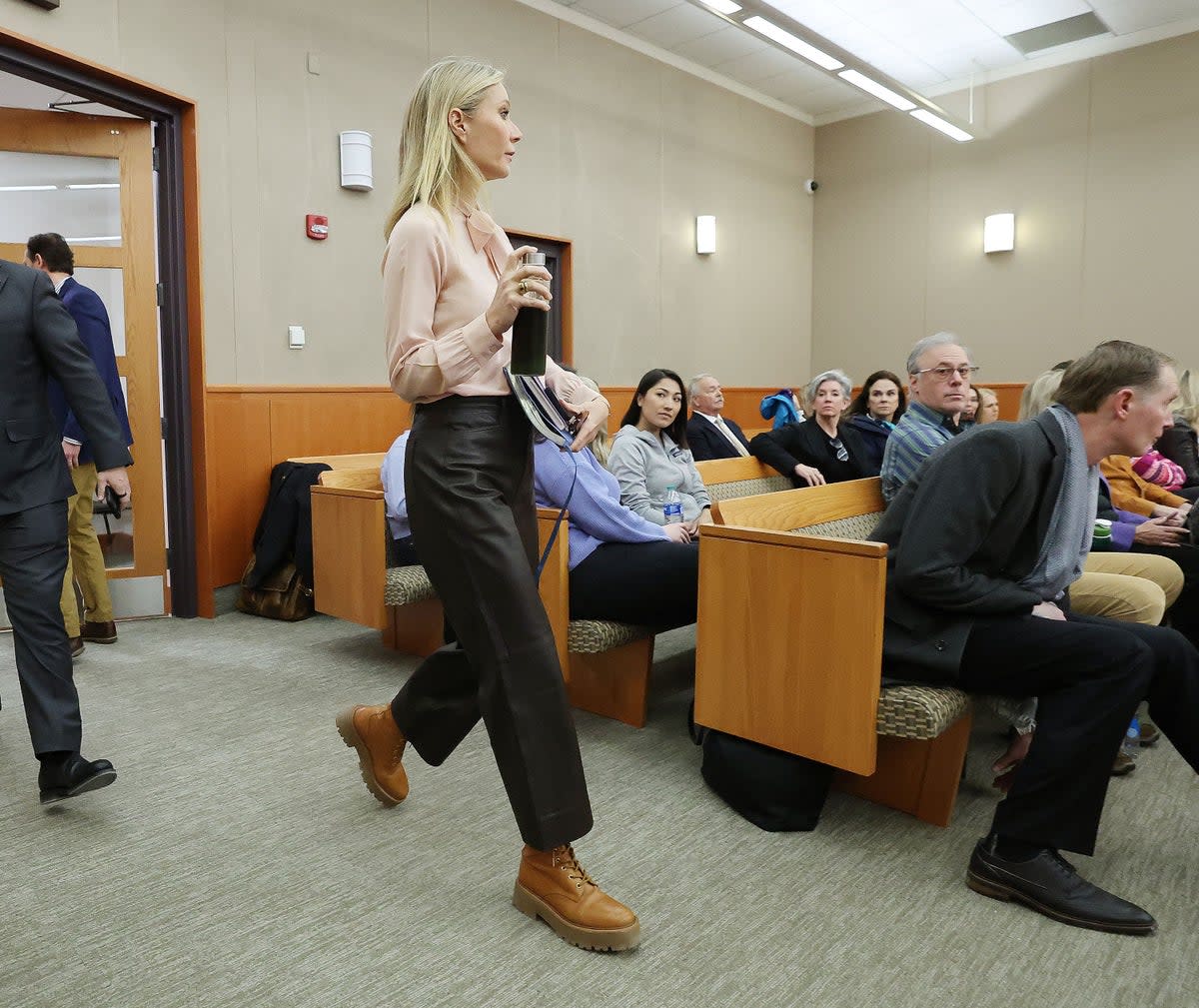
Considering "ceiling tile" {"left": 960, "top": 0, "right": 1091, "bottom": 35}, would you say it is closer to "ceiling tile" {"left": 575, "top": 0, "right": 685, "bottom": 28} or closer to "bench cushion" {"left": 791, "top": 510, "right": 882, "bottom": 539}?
"ceiling tile" {"left": 575, "top": 0, "right": 685, "bottom": 28}

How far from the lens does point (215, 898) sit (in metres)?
1.86

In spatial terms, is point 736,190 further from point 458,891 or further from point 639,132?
point 458,891

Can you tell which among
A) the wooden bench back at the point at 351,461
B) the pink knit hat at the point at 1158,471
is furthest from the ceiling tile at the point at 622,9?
the pink knit hat at the point at 1158,471

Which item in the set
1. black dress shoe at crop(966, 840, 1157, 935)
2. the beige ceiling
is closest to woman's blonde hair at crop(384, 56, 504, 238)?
black dress shoe at crop(966, 840, 1157, 935)

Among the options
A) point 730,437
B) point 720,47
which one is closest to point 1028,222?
point 720,47

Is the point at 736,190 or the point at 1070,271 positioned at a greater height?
the point at 736,190

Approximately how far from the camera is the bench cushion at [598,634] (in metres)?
2.71

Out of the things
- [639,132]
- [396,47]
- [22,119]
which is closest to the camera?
[22,119]

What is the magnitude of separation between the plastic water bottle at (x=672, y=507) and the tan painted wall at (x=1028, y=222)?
5.30 meters

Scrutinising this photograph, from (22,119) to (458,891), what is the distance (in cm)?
409

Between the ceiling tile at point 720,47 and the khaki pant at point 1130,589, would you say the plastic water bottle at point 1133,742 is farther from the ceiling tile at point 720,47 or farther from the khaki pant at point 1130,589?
the ceiling tile at point 720,47

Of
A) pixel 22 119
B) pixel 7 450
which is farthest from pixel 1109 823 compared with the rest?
pixel 22 119

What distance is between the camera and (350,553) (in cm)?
345

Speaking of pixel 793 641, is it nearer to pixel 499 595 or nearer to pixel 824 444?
pixel 499 595
